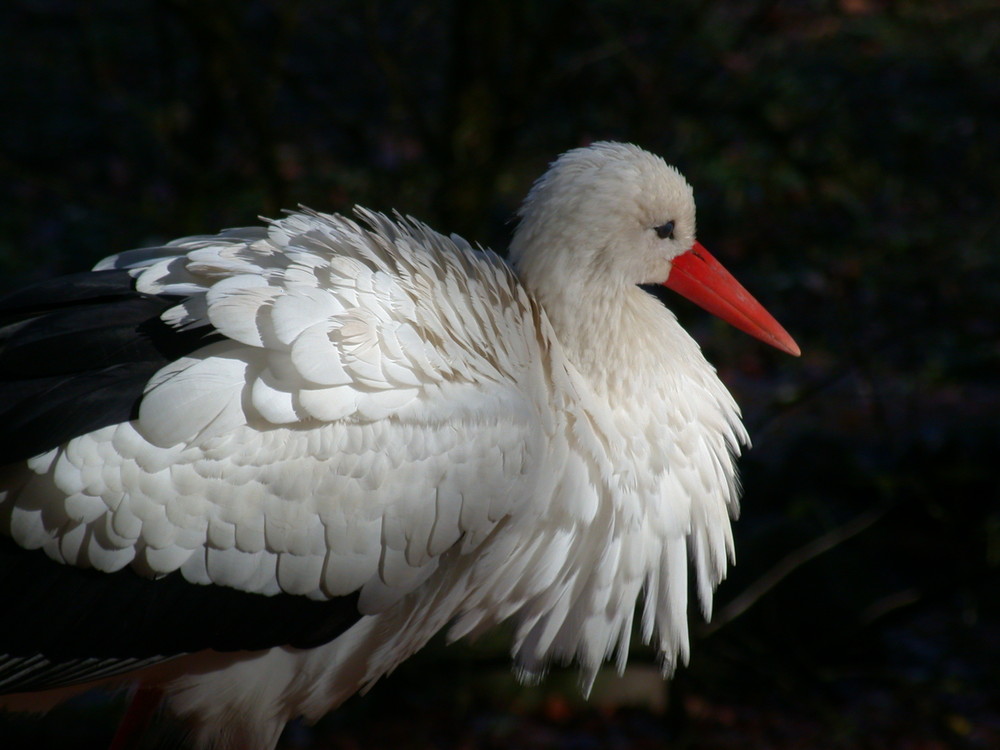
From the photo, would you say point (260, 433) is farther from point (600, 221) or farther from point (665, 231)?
point (665, 231)

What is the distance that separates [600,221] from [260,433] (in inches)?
39.0

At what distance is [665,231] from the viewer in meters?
3.06

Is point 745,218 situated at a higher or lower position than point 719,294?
lower

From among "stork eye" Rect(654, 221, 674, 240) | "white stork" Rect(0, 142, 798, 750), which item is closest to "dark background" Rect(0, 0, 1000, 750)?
"white stork" Rect(0, 142, 798, 750)

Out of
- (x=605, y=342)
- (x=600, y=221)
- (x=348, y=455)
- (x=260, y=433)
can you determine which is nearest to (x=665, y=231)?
(x=600, y=221)

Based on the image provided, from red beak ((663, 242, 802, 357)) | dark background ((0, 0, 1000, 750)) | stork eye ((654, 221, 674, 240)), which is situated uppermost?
stork eye ((654, 221, 674, 240))

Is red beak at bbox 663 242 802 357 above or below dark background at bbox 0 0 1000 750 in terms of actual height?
above

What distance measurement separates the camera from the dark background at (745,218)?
4453 millimetres

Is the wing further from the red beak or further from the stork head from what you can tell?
the red beak

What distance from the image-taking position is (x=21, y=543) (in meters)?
2.54

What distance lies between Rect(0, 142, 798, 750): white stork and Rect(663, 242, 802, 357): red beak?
0.22ft

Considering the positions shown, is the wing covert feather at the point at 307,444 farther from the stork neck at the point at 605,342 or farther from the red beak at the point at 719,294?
the red beak at the point at 719,294

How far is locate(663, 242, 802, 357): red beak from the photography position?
318cm

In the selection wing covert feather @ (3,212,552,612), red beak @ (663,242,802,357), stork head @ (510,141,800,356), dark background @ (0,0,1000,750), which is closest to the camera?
wing covert feather @ (3,212,552,612)
